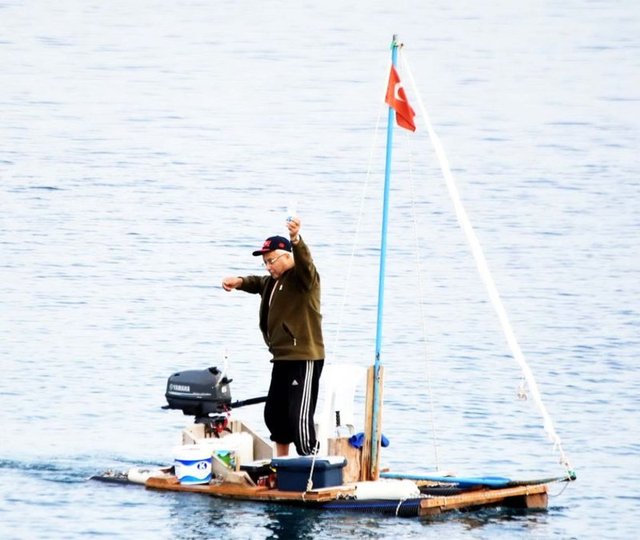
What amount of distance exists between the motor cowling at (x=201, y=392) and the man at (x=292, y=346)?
0.50 metres

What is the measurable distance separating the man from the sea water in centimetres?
73

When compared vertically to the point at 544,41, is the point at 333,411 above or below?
below

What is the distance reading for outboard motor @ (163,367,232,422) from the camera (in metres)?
15.3

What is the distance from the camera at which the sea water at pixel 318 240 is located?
16.8m

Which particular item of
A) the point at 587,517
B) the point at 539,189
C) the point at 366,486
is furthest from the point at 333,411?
Result: the point at 539,189

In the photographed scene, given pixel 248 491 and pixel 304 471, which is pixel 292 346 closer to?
pixel 304 471

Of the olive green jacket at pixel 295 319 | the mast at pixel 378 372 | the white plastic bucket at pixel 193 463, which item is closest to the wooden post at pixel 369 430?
the mast at pixel 378 372

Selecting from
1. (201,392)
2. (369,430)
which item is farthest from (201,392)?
(369,430)

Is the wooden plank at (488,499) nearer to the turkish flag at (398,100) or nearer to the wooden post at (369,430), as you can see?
the wooden post at (369,430)

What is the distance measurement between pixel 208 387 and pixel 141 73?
33423mm

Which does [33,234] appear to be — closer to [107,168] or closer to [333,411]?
[107,168]

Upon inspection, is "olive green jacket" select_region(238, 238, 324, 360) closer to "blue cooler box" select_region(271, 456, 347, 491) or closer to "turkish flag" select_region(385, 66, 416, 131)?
"blue cooler box" select_region(271, 456, 347, 491)

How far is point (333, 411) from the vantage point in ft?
50.4

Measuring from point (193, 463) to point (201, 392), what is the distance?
69cm
